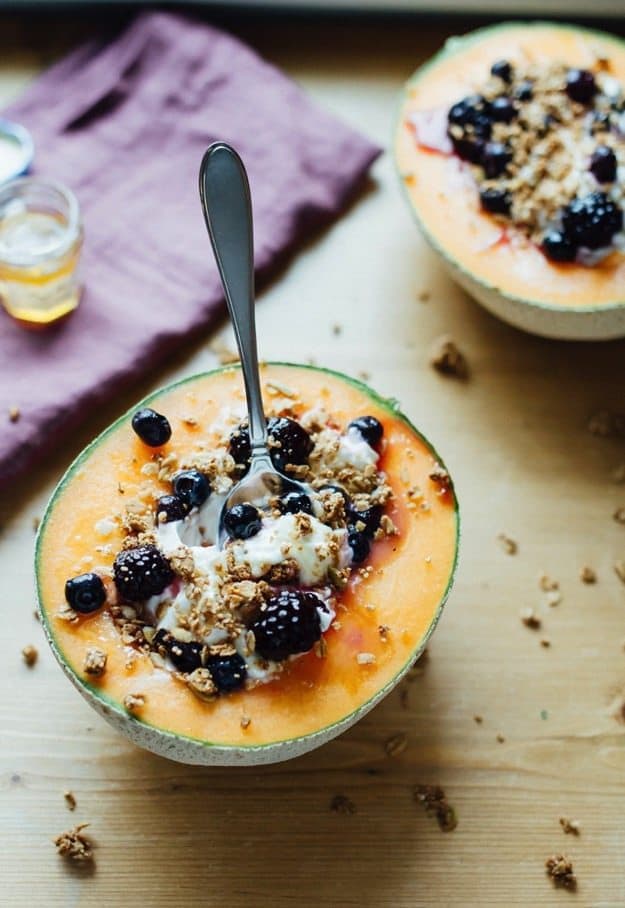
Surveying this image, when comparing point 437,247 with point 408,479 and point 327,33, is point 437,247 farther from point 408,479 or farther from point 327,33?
point 327,33

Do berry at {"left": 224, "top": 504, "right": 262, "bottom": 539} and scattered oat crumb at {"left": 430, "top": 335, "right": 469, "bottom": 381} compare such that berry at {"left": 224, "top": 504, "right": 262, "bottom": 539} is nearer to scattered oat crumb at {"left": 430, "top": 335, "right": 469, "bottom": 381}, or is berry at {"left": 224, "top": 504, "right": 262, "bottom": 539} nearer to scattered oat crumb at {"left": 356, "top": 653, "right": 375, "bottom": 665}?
scattered oat crumb at {"left": 356, "top": 653, "right": 375, "bottom": 665}

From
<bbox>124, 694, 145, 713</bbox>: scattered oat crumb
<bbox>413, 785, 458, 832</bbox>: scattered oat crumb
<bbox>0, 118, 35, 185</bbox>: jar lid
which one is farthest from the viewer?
<bbox>0, 118, 35, 185</bbox>: jar lid

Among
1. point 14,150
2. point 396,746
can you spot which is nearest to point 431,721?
point 396,746

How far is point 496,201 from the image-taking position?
183 centimetres

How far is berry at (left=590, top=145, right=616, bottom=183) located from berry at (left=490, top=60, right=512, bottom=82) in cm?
25

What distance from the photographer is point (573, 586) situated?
69.1 inches

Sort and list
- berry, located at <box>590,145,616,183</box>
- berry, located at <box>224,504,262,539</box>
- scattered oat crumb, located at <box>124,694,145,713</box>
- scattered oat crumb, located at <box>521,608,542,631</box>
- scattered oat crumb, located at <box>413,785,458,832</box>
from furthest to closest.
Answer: berry, located at <box>590,145,616,183</box>
scattered oat crumb, located at <box>521,608,542,631</box>
scattered oat crumb, located at <box>413,785,458,832</box>
berry, located at <box>224,504,262,539</box>
scattered oat crumb, located at <box>124,694,145,713</box>

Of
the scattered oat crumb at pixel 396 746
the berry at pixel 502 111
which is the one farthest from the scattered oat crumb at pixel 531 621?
the berry at pixel 502 111

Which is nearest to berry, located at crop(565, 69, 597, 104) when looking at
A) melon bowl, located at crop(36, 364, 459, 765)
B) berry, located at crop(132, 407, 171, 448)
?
melon bowl, located at crop(36, 364, 459, 765)

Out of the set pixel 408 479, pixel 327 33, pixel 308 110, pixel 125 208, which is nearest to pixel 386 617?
pixel 408 479

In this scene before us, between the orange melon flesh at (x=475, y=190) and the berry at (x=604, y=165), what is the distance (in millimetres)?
142

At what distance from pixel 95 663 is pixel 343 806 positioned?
1.48 ft

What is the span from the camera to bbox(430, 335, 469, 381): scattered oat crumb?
1.93 m

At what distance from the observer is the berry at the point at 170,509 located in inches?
57.0
